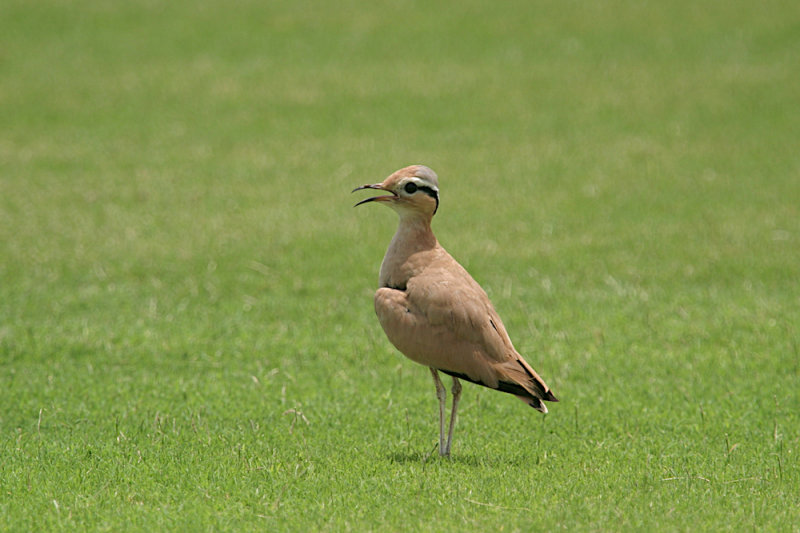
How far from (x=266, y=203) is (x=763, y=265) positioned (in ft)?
25.4

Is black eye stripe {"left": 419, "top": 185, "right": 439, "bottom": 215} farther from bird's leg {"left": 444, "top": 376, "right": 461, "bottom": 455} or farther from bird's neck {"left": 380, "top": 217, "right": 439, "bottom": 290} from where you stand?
bird's leg {"left": 444, "top": 376, "right": 461, "bottom": 455}

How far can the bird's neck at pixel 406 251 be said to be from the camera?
736cm

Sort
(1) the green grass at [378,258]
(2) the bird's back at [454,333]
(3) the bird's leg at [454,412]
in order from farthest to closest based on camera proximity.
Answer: (3) the bird's leg at [454,412] < (2) the bird's back at [454,333] < (1) the green grass at [378,258]

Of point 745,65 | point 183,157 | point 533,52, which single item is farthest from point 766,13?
point 183,157

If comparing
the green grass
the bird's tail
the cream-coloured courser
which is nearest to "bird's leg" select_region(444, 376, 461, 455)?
the cream-coloured courser

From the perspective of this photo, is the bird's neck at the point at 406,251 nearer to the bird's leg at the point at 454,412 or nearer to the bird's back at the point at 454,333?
the bird's back at the point at 454,333

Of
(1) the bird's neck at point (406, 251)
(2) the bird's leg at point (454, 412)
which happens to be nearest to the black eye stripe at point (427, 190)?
(1) the bird's neck at point (406, 251)

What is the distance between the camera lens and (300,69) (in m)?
22.2

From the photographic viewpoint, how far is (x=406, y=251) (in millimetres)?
7418

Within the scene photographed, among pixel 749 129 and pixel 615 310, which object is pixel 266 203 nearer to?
pixel 615 310

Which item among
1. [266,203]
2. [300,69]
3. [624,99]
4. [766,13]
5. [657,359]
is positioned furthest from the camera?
[766,13]

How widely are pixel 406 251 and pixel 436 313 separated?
622 millimetres

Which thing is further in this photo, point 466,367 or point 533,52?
point 533,52

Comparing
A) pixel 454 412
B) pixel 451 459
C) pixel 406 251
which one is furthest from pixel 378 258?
pixel 451 459
